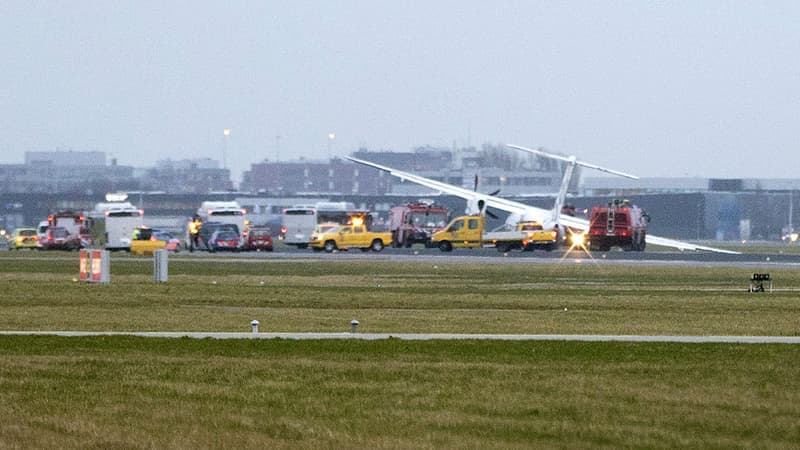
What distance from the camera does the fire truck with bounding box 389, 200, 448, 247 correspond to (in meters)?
112

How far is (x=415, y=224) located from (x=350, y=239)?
7.73 meters

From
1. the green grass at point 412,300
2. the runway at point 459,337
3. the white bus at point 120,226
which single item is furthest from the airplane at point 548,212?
the runway at point 459,337

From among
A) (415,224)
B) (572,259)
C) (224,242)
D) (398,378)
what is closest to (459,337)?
(398,378)

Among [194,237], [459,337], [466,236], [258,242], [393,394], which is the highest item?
[466,236]

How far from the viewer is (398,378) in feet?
83.0

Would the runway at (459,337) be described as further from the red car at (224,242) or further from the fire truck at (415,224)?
the fire truck at (415,224)

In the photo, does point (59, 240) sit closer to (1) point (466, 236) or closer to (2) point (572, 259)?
(1) point (466, 236)

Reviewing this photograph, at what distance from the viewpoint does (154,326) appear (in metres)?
36.4

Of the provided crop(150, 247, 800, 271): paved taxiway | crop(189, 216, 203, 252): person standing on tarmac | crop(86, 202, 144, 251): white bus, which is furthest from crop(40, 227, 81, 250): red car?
crop(150, 247, 800, 271): paved taxiway

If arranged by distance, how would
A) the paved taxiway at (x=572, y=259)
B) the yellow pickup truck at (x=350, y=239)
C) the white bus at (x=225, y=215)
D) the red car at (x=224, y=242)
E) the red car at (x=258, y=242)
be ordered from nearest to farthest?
the paved taxiway at (x=572, y=259) < the red car at (x=224, y=242) < the yellow pickup truck at (x=350, y=239) < the red car at (x=258, y=242) < the white bus at (x=225, y=215)

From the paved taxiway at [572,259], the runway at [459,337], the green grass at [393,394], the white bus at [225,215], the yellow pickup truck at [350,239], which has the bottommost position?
the green grass at [393,394]

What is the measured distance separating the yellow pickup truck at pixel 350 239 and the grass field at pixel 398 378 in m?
58.5

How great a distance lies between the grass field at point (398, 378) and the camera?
20.0 m

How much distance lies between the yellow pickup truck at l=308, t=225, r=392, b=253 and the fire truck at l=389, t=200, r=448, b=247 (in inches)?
201
